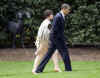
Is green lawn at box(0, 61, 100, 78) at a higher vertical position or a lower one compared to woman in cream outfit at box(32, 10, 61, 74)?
lower

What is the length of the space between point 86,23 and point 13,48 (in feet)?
13.4

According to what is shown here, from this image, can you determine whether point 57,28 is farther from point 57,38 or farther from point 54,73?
point 54,73

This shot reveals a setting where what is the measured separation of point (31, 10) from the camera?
21.5 m

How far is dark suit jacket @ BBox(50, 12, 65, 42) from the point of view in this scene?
10.7 m

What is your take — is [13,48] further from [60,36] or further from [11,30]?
[60,36]

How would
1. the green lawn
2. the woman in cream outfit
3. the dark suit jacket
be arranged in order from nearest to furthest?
the green lawn, the dark suit jacket, the woman in cream outfit

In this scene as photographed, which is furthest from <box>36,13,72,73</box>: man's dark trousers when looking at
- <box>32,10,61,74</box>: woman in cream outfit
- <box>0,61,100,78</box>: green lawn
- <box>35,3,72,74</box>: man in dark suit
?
<box>0,61,100,78</box>: green lawn

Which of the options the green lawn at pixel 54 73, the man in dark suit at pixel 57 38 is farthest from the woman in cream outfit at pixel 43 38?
the green lawn at pixel 54 73

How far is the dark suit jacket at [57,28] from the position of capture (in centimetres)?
1070

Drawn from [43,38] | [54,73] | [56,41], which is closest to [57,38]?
[56,41]

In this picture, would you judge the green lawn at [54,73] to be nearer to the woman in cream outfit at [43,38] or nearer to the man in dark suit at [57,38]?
the man in dark suit at [57,38]

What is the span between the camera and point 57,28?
422 inches

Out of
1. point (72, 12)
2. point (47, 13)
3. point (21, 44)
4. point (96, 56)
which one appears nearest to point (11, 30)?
point (21, 44)

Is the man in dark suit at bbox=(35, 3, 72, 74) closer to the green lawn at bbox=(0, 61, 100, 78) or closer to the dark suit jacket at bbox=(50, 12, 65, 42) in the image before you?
the dark suit jacket at bbox=(50, 12, 65, 42)
